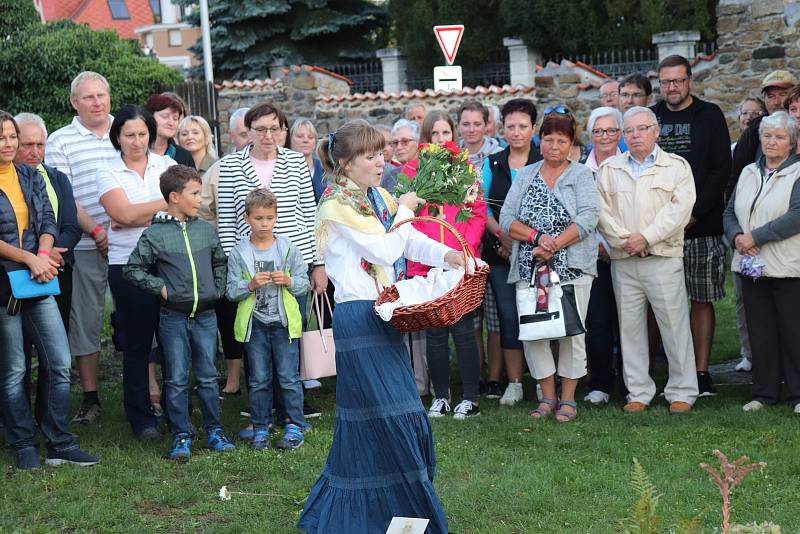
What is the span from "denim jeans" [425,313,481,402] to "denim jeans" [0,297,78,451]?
267 centimetres

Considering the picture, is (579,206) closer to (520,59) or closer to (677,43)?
(677,43)

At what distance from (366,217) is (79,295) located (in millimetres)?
3378

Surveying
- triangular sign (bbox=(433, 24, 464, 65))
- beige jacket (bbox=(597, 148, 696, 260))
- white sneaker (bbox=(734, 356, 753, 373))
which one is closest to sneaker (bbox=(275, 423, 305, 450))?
beige jacket (bbox=(597, 148, 696, 260))

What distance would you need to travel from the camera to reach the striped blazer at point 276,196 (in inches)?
297

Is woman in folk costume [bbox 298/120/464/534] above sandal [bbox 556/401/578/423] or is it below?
above

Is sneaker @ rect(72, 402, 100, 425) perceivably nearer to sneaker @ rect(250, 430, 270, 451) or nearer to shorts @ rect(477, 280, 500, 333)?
sneaker @ rect(250, 430, 270, 451)

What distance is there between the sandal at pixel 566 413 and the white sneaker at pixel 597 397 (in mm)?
401

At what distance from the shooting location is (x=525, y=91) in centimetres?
1772

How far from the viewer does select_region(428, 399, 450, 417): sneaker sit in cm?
784

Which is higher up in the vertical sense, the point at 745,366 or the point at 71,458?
the point at 71,458

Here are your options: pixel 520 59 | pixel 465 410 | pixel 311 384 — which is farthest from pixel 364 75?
pixel 465 410

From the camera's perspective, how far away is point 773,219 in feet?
24.5

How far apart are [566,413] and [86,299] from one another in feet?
11.8

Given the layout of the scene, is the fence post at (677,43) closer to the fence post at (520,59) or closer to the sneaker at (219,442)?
the fence post at (520,59)
